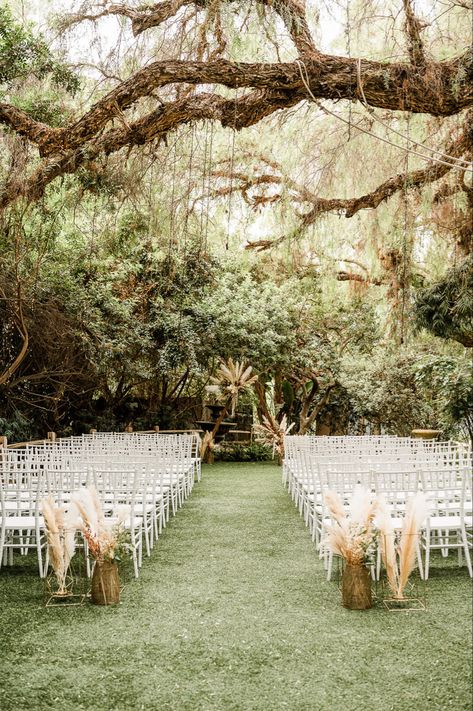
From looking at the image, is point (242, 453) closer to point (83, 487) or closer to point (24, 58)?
point (83, 487)

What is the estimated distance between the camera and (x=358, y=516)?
13.9 feet

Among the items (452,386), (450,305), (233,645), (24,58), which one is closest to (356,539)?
(233,645)

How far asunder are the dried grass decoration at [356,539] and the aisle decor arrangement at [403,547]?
0.08 meters

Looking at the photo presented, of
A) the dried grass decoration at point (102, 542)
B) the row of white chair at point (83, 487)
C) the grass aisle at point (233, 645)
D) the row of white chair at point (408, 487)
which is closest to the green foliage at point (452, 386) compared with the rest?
the row of white chair at point (408, 487)

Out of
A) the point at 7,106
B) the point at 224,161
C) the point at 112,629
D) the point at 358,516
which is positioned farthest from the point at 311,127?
the point at 112,629

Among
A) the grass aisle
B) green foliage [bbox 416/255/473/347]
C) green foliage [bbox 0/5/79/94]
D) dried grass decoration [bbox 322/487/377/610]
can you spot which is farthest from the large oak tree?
the grass aisle

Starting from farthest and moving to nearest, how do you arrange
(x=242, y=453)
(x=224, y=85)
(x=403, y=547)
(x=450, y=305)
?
(x=242, y=453) → (x=450, y=305) → (x=224, y=85) → (x=403, y=547)

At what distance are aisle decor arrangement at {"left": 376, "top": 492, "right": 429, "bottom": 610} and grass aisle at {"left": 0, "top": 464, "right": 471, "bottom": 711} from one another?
0.56 feet

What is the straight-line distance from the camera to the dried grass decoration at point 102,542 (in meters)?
4.36

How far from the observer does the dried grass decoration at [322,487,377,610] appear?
13.8 feet

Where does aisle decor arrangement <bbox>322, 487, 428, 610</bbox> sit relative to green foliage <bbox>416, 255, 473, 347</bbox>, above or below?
below

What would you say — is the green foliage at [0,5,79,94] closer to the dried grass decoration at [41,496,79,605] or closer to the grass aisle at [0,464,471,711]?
the dried grass decoration at [41,496,79,605]

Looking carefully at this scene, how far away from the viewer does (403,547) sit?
4.00 metres

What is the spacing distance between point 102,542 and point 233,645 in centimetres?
113
